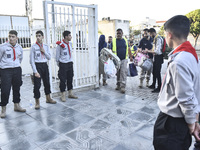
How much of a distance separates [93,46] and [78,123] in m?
3.05

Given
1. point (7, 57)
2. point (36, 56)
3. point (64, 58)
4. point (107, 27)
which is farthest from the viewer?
point (107, 27)

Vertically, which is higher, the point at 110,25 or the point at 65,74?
the point at 110,25

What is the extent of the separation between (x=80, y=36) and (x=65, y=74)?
1.50 metres

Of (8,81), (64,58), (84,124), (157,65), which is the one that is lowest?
(84,124)

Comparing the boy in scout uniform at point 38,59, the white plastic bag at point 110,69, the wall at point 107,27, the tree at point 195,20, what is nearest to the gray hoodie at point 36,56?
the boy in scout uniform at point 38,59

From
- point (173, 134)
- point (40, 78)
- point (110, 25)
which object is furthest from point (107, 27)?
point (173, 134)

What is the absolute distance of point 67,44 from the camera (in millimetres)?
4855

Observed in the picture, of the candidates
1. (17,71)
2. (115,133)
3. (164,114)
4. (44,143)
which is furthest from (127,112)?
(17,71)

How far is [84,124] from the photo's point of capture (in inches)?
140

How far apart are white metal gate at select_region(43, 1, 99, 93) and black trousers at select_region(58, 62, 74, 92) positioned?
0.25 meters

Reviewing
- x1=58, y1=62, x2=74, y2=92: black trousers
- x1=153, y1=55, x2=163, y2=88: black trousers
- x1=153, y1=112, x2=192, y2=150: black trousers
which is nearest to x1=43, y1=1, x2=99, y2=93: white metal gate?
x1=58, y1=62, x2=74, y2=92: black trousers

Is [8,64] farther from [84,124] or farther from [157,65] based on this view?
[157,65]

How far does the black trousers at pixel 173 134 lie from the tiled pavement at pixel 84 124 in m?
1.22

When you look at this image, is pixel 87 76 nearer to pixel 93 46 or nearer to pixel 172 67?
pixel 93 46
